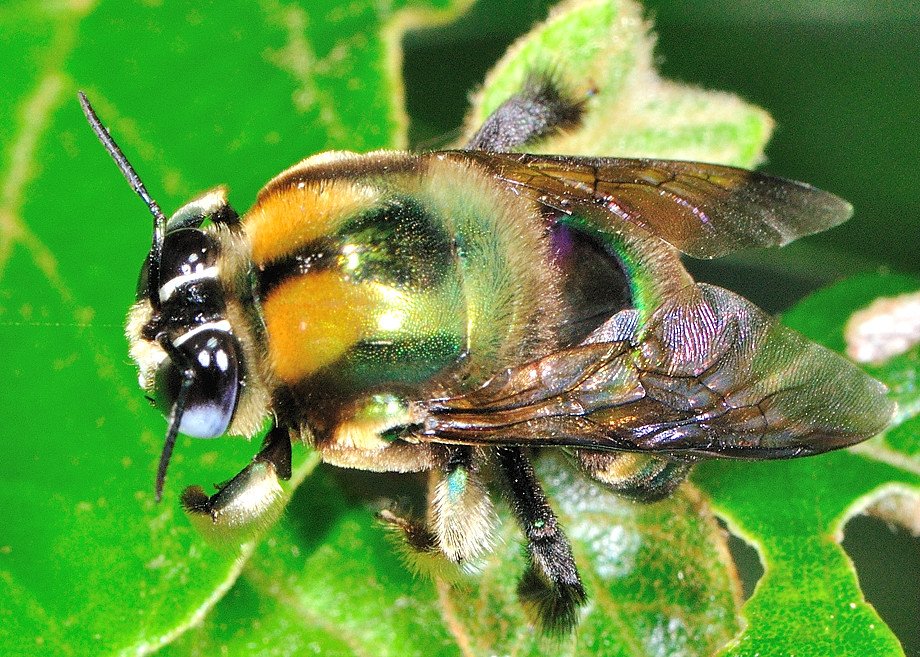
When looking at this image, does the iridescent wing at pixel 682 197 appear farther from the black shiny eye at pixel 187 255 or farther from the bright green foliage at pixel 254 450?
the black shiny eye at pixel 187 255

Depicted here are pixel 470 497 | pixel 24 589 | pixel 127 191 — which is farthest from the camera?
pixel 127 191

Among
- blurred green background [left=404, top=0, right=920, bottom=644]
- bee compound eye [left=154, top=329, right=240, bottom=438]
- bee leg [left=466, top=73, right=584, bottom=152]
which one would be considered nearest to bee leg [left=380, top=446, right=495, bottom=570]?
bee compound eye [left=154, top=329, right=240, bottom=438]

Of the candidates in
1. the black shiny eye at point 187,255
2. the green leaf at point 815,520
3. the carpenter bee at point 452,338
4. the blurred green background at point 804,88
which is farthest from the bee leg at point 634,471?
the blurred green background at point 804,88

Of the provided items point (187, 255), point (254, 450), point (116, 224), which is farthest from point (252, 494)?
point (116, 224)

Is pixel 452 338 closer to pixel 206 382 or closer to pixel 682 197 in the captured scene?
pixel 206 382

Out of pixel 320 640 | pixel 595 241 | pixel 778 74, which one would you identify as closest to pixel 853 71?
pixel 778 74

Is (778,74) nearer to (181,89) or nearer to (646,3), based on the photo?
(646,3)
